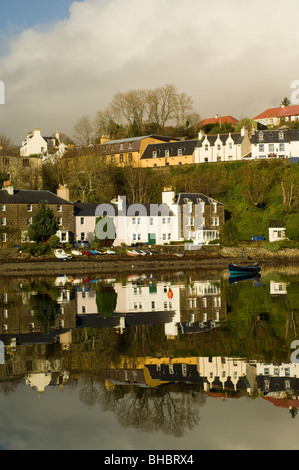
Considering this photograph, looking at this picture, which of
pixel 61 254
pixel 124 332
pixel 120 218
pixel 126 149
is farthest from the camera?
pixel 126 149

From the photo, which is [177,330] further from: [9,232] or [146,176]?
[146,176]

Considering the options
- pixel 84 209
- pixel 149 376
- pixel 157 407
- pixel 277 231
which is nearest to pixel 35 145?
pixel 84 209

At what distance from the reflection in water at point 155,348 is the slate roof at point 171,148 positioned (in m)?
58.4

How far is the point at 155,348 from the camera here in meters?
20.5

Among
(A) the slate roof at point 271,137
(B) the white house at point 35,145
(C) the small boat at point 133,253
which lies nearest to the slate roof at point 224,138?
(A) the slate roof at point 271,137

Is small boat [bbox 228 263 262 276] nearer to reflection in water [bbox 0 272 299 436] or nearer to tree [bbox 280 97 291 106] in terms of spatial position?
reflection in water [bbox 0 272 299 436]

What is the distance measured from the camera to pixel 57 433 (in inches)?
496

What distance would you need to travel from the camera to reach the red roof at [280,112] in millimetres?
120450

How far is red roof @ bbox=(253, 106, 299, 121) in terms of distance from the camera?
120450 millimetres

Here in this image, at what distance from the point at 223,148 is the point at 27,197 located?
36.5 meters

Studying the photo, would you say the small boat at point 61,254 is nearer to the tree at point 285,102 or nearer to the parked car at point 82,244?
the parked car at point 82,244

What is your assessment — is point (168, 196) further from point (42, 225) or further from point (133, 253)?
point (42, 225)

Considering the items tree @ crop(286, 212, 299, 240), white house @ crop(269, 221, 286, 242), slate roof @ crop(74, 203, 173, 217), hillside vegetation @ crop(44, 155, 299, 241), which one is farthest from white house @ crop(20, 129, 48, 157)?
tree @ crop(286, 212, 299, 240)
